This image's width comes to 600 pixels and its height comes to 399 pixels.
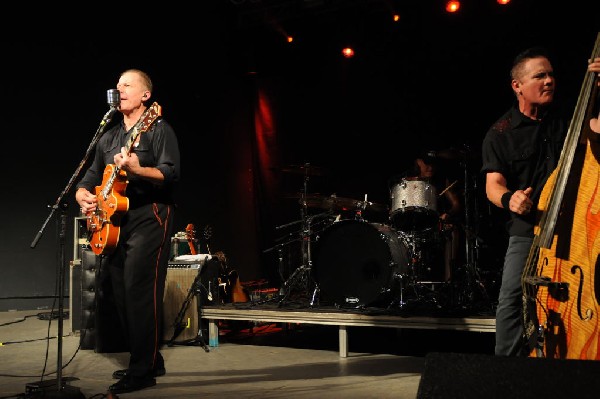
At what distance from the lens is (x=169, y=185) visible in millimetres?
4055

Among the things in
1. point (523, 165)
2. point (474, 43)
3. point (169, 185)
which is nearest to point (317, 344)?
point (169, 185)

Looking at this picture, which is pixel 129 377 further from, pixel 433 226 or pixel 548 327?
pixel 433 226

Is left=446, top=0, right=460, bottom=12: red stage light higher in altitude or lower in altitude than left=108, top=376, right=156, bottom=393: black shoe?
higher

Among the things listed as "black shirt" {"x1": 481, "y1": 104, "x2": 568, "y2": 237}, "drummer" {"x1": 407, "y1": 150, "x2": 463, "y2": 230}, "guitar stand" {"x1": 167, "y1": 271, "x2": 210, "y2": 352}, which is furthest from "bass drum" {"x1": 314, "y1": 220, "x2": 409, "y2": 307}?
"black shirt" {"x1": 481, "y1": 104, "x2": 568, "y2": 237}

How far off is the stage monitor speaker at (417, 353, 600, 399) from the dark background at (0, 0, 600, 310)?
575 centimetres

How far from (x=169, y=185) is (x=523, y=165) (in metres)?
2.27

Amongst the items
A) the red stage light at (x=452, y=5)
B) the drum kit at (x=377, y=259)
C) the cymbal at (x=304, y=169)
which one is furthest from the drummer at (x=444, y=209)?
the red stage light at (x=452, y=5)

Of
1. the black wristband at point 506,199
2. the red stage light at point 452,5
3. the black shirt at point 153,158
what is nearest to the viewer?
the black wristband at point 506,199

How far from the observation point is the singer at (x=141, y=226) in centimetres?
386

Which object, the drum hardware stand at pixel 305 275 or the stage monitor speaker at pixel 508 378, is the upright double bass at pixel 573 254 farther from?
the drum hardware stand at pixel 305 275

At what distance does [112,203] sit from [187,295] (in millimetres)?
2218

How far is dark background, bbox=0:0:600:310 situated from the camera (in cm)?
808

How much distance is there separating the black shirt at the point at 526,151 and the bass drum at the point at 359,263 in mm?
2906

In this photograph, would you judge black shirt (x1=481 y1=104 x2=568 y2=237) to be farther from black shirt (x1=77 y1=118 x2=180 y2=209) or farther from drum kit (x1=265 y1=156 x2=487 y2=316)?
drum kit (x1=265 y1=156 x2=487 y2=316)
